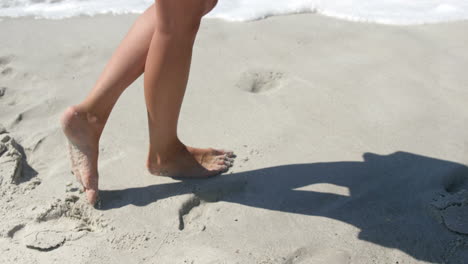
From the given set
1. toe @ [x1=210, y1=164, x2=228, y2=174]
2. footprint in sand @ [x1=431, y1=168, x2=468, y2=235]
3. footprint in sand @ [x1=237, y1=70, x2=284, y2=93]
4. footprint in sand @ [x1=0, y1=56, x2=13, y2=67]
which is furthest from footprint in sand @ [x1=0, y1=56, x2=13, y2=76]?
footprint in sand @ [x1=431, y1=168, x2=468, y2=235]

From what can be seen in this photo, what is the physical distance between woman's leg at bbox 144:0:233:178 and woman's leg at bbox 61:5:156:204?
0.32 ft

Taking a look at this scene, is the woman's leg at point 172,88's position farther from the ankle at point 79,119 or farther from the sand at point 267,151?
the ankle at point 79,119

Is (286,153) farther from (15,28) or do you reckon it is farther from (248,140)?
(15,28)

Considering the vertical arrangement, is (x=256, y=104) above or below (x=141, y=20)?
below

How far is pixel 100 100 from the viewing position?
6.18 feet

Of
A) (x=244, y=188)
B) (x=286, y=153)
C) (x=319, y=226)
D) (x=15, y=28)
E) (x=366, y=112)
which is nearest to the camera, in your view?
(x=319, y=226)

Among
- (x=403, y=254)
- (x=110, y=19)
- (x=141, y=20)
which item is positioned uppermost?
(x=141, y=20)

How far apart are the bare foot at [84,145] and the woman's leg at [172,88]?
20 cm

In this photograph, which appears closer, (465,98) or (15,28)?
(465,98)

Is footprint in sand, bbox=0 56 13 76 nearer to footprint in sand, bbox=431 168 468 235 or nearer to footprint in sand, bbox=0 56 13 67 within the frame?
footprint in sand, bbox=0 56 13 67

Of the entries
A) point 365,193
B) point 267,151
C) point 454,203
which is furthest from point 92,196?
point 454,203

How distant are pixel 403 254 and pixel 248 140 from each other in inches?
31.6

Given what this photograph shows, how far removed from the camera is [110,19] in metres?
3.39

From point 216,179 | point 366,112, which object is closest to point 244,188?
point 216,179
